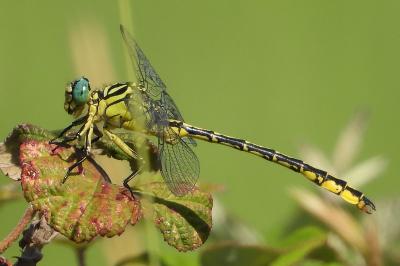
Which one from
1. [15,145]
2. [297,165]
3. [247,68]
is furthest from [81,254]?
[247,68]

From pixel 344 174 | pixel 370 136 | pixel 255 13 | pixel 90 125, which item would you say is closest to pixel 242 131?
pixel 370 136

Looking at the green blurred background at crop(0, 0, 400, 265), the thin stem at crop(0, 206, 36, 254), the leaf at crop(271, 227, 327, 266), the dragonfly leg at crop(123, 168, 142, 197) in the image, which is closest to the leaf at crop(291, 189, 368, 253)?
the leaf at crop(271, 227, 327, 266)

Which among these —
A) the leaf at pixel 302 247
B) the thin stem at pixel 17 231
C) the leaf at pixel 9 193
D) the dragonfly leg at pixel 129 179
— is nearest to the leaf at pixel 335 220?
the leaf at pixel 302 247

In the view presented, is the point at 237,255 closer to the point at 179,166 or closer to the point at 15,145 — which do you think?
the point at 179,166

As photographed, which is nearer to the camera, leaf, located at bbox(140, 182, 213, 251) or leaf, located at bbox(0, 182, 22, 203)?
leaf, located at bbox(140, 182, 213, 251)

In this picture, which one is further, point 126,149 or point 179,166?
point 179,166

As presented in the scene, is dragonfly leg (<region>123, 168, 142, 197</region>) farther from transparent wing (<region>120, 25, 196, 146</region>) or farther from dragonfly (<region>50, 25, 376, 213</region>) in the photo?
transparent wing (<region>120, 25, 196, 146</region>)

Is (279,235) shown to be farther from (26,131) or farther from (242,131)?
(242,131)
